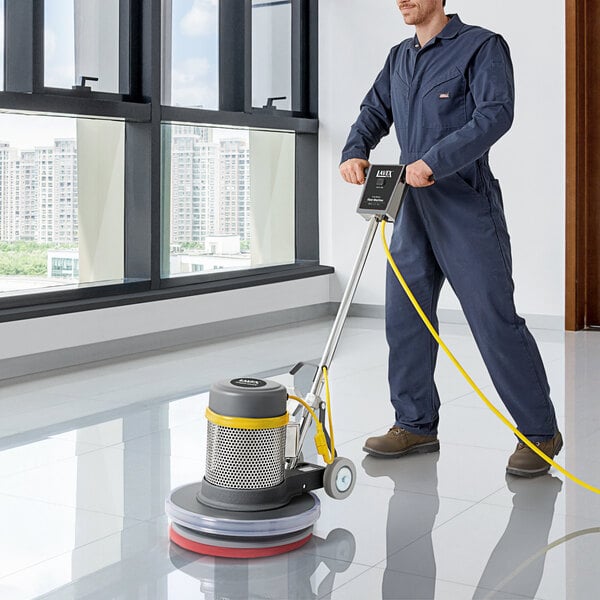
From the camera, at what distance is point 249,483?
216 cm

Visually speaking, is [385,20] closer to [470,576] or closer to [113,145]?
[113,145]

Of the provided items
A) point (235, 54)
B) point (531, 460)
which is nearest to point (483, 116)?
point (531, 460)

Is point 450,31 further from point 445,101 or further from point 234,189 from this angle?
point 234,189

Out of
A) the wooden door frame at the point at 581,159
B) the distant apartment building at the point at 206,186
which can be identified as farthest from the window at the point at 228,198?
the wooden door frame at the point at 581,159

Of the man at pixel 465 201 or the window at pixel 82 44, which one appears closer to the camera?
the man at pixel 465 201

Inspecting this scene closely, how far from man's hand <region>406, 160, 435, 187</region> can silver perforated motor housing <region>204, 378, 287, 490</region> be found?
66cm

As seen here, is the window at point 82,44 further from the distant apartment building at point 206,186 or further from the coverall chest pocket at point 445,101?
the coverall chest pocket at point 445,101

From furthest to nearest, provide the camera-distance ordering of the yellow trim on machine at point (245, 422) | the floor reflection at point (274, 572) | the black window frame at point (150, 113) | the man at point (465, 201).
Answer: the black window frame at point (150, 113)
the man at point (465, 201)
the yellow trim on machine at point (245, 422)
the floor reflection at point (274, 572)

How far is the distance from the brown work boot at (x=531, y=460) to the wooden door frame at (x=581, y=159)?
2.62m

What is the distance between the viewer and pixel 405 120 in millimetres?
2783

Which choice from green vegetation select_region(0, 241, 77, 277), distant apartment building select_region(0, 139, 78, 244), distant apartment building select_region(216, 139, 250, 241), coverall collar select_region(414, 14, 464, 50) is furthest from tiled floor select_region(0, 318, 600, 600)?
distant apartment building select_region(216, 139, 250, 241)

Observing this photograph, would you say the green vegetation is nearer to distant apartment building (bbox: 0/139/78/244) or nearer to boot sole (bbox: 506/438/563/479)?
distant apartment building (bbox: 0/139/78/244)

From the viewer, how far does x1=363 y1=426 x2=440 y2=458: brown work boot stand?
2.93m

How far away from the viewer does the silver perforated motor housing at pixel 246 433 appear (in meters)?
2.11
